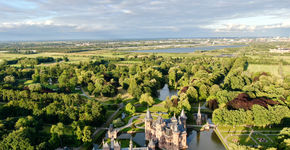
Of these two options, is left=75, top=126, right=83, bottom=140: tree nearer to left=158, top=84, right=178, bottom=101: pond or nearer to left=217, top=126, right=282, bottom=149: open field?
left=217, top=126, right=282, bottom=149: open field

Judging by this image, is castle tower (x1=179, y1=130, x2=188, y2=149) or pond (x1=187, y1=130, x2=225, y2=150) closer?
castle tower (x1=179, y1=130, x2=188, y2=149)

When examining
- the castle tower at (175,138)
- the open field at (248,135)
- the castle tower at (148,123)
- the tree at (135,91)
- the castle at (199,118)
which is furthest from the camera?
the tree at (135,91)

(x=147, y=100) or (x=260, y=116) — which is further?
(x=147, y=100)

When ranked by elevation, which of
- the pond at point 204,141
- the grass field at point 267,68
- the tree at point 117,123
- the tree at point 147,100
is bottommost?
the pond at point 204,141

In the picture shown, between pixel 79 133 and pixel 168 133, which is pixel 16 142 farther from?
Result: pixel 168 133

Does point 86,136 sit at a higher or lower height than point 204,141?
higher

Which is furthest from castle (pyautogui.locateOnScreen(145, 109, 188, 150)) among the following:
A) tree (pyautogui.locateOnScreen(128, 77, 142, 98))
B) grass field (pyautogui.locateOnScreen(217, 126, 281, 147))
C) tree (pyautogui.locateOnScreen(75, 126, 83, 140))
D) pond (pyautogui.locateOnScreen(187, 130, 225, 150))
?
tree (pyautogui.locateOnScreen(128, 77, 142, 98))

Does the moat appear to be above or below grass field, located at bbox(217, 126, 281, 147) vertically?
below

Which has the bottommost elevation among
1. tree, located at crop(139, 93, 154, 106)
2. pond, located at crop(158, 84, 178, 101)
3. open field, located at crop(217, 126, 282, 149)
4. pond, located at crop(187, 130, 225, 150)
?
pond, located at crop(187, 130, 225, 150)

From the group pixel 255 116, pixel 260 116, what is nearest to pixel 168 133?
pixel 255 116

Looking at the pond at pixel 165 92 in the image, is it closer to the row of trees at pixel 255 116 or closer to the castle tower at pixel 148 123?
the row of trees at pixel 255 116

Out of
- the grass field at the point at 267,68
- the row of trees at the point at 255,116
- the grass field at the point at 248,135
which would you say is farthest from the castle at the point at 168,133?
the grass field at the point at 267,68
